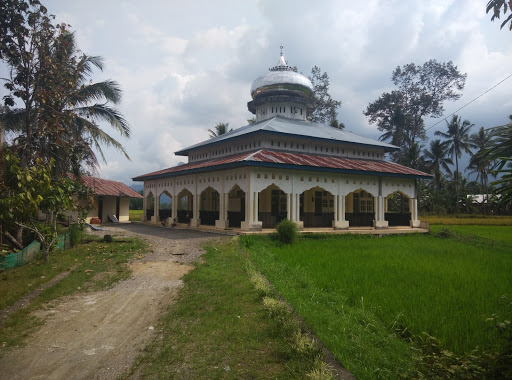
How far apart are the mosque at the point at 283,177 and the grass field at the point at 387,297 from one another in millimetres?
5323

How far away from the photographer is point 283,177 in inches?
699

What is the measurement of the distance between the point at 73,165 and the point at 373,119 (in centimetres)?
3758

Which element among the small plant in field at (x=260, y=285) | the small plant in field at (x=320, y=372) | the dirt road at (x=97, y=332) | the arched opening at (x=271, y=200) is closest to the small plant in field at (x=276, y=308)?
the small plant in field at (x=260, y=285)

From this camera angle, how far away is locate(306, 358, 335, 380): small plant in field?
372 cm

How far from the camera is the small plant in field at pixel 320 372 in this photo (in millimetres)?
3725

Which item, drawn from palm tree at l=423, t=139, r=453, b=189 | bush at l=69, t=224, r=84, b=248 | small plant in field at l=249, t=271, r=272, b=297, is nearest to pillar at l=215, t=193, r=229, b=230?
→ bush at l=69, t=224, r=84, b=248

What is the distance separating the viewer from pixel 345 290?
752 cm

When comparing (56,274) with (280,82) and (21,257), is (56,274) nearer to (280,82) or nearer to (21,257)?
(21,257)

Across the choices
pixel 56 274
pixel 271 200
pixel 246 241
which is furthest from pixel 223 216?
pixel 56 274

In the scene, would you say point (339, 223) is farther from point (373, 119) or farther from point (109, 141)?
point (373, 119)

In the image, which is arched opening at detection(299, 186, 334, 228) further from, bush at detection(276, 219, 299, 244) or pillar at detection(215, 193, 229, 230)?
bush at detection(276, 219, 299, 244)

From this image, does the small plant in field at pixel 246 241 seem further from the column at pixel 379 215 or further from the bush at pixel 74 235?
the column at pixel 379 215

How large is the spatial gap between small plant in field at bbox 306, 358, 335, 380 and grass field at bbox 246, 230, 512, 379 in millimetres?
338

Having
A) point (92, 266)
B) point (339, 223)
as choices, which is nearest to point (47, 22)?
point (92, 266)
